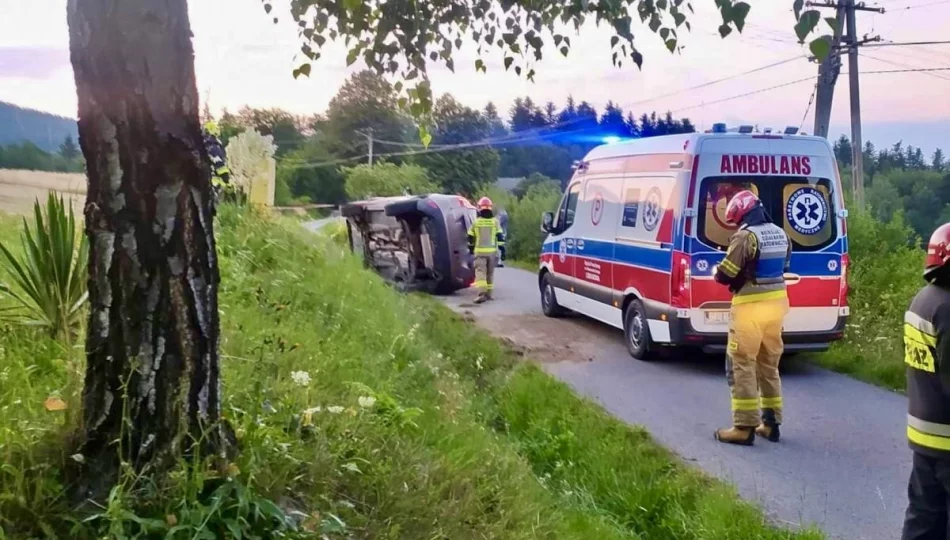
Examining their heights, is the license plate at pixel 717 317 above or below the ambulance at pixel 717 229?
below

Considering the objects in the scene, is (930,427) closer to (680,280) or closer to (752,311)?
(752,311)

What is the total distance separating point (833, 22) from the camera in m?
2.16

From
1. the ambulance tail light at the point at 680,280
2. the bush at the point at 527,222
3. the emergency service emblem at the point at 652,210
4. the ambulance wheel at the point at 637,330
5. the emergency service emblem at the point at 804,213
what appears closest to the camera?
the ambulance tail light at the point at 680,280

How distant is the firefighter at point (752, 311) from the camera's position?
247 inches

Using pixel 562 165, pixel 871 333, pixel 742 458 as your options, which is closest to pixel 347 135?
pixel 562 165

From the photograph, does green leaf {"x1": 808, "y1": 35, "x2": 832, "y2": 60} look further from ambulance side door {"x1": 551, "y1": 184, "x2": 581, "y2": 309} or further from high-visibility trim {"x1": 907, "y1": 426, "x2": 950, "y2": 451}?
ambulance side door {"x1": 551, "y1": 184, "x2": 581, "y2": 309}

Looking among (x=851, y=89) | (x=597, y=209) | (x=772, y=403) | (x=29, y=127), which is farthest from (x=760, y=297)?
(x=851, y=89)

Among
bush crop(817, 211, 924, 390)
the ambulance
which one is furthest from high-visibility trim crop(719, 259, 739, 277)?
bush crop(817, 211, 924, 390)

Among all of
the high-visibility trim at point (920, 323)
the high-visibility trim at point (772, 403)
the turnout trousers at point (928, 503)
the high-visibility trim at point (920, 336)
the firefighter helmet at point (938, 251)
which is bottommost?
the high-visibility trim at point (772, 403)

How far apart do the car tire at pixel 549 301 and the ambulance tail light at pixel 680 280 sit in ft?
12.7

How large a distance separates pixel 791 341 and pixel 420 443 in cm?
572

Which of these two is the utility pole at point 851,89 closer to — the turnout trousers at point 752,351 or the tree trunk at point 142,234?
the turnout trousers at point 752,351

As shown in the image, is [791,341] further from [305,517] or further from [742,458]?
[305,517]

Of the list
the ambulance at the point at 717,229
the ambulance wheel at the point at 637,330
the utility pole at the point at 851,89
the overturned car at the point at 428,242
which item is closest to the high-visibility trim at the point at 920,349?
the ambulance at the point at 717,229
